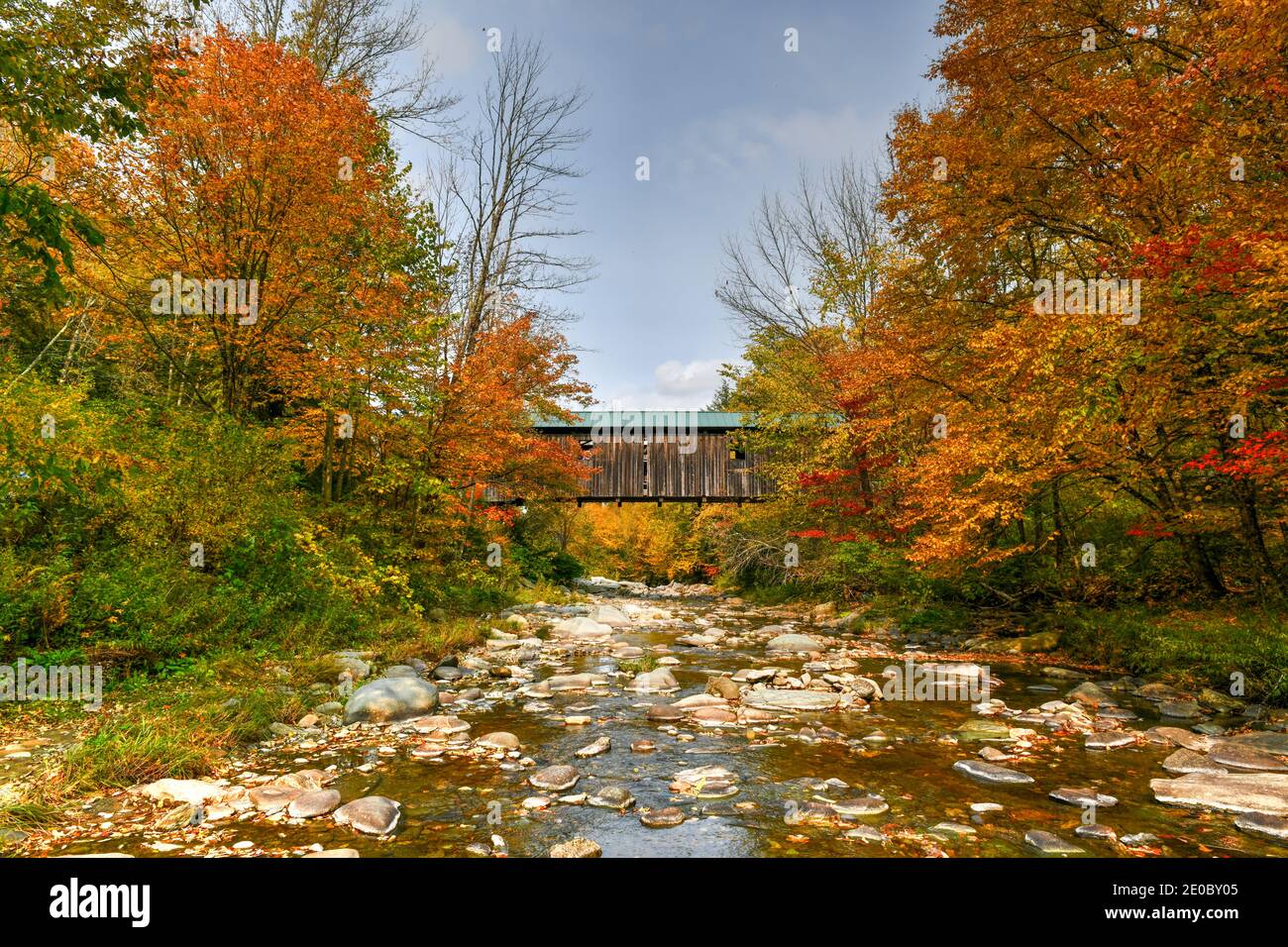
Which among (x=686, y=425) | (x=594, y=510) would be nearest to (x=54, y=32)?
(x=686, y=425)

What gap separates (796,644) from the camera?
Result: 10.6 meters

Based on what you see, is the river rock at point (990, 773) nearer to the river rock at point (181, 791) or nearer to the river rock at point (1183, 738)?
the river rock at point (1183, 738)

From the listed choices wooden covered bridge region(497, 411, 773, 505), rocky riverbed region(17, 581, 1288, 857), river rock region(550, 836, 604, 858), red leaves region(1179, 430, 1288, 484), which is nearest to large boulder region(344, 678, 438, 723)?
rocky riverbed region(17, 581, 1288, 857)

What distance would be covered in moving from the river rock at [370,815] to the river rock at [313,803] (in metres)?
0.08

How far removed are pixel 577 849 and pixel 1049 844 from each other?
2.49m

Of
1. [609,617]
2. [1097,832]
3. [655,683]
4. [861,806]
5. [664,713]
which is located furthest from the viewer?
[609,617]

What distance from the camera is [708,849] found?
11.2 ft

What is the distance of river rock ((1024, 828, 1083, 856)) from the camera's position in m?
3.30

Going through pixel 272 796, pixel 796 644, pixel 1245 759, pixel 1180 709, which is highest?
pixel 272 796

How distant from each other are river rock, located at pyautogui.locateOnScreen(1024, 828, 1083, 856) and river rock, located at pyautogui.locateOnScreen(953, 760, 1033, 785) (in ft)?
3.33

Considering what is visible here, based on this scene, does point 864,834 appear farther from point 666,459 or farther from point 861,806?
point 666,459

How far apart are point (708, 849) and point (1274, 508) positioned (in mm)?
8579

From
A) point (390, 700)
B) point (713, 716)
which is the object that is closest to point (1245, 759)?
point (713, 716)

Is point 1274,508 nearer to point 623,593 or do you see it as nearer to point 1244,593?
point 1244,593
